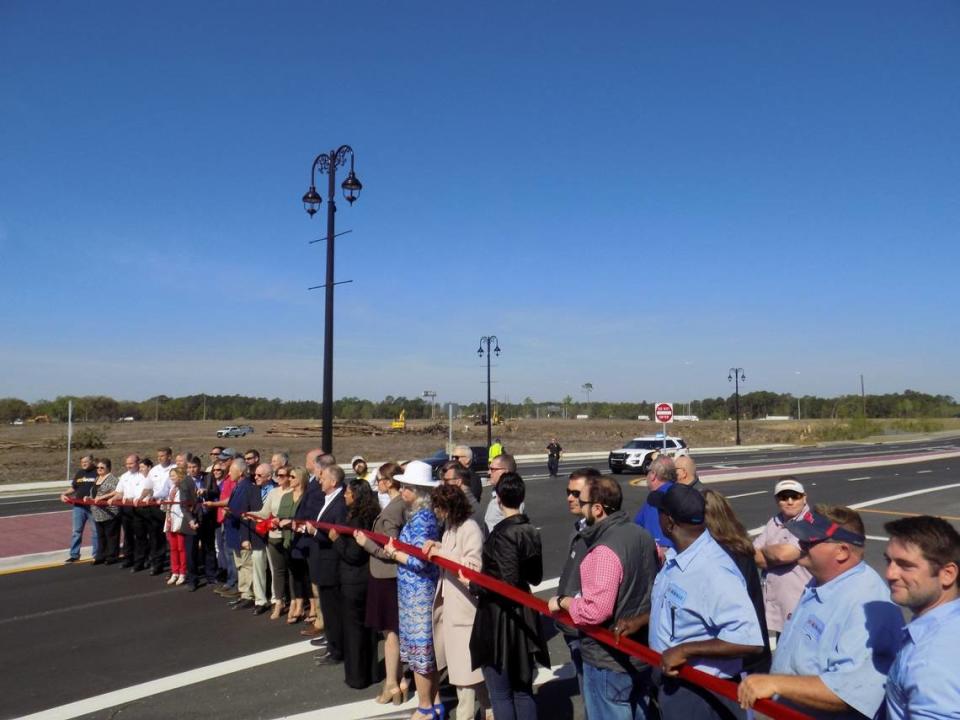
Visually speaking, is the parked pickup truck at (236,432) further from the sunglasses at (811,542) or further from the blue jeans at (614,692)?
the sunglasses at (811,542)

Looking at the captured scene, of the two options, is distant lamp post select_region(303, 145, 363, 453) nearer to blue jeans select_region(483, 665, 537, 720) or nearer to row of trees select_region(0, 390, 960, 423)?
blue jeans select_region(483, 665, 537, 720)

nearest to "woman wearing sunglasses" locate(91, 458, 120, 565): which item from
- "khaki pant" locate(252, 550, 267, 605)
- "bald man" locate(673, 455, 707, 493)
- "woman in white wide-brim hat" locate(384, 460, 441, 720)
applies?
"khaki pant" locate(252, 550, 267, 605)

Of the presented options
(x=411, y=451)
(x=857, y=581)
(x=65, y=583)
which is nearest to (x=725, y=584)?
(x=857, y=581)

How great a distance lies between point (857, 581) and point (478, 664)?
251cm

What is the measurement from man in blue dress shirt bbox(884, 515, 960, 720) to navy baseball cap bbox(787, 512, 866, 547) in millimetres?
335

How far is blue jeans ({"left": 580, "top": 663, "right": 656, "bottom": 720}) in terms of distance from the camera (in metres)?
3.71

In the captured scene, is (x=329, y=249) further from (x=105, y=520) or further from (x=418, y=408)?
(x=418, y=408)

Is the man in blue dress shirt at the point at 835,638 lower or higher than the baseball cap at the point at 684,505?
lower

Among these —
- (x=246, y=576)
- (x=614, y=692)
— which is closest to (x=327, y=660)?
(x=246, y=576)

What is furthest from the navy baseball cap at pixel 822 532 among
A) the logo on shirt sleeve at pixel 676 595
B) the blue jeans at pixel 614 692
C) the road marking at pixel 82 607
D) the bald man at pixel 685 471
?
the road marking at pixel 82 607

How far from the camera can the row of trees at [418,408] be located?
11081 centimetres

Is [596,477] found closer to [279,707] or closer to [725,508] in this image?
[725,508]

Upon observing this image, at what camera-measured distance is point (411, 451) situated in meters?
43.2

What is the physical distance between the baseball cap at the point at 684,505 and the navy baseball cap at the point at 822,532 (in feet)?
1.29
